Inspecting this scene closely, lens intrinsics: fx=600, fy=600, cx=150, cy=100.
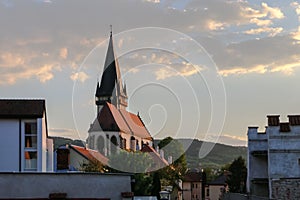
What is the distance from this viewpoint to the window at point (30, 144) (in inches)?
1129

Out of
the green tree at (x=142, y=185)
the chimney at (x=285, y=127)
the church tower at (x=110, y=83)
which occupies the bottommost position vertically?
the green tree at (x=142, y=185)

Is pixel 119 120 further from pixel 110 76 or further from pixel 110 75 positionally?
pixel 110 75

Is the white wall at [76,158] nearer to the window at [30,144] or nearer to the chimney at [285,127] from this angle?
the chimney at [285,127]

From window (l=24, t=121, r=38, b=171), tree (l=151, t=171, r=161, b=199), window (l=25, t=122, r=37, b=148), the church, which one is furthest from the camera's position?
the church

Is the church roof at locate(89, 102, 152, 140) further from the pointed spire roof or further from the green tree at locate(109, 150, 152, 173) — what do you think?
the green tree at locate(109, 150, 152, 173)

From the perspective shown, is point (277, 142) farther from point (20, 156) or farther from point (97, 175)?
point (97, 175)

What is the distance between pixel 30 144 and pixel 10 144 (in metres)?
1.07

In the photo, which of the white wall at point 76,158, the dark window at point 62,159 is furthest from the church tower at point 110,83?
the dark window at point 62,159

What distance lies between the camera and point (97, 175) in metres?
18.4

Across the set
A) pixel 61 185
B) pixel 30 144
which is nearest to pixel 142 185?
pixel 30 144

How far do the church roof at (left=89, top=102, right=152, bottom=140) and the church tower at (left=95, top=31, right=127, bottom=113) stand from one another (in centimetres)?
426

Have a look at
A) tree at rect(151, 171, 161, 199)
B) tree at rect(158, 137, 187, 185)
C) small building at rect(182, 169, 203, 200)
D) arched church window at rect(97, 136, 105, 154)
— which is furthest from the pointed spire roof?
tree at rect(151, 171, 161, 199)

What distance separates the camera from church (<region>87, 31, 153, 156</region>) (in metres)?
96.6

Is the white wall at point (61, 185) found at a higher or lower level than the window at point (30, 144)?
lower
